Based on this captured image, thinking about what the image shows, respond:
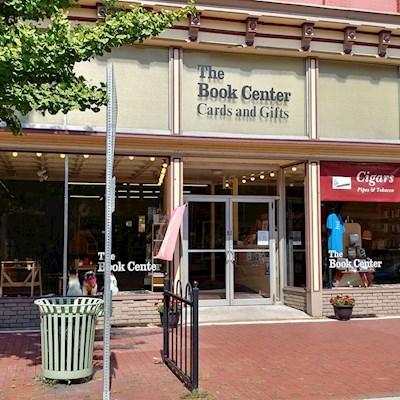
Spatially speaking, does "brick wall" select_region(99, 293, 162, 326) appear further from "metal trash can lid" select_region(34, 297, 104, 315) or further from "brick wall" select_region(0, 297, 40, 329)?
"metal trash can lid" select_region(34, 297, 104, 315)

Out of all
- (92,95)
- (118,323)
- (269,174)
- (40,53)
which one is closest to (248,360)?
(118,323)

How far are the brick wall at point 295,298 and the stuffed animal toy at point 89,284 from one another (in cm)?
422

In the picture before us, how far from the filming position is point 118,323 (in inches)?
434

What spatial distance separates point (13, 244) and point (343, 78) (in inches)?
300

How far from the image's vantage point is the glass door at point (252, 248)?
42.3 feet

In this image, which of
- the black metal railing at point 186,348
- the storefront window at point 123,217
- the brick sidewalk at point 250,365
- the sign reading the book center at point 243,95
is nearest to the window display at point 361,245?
the brick sidewalk at point 250,365

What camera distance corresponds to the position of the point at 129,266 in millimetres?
11430

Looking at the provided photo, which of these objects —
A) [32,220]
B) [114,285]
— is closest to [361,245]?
[114,285]

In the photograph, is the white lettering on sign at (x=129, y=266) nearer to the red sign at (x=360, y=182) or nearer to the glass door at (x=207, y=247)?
the glass door at (x=207, y=247)

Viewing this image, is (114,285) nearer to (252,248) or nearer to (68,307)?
(252,248)

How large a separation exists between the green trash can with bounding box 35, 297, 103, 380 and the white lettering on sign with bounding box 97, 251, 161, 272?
446 centimetres

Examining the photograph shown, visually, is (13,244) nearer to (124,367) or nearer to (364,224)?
(124,367)

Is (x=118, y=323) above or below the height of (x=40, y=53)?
below

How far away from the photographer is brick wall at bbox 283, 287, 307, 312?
40.3ft
